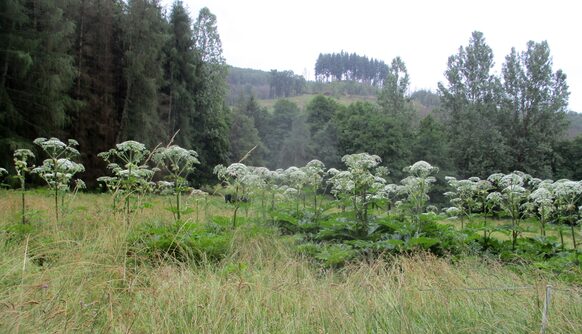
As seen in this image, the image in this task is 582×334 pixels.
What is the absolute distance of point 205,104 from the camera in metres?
35.5

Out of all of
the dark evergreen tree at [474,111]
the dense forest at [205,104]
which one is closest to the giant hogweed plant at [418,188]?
the dense forest at [205,104]

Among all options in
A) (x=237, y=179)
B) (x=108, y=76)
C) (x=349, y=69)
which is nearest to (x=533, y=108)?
(x=108, y=76)

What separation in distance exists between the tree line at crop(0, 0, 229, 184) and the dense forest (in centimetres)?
7

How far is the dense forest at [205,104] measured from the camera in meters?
21.3

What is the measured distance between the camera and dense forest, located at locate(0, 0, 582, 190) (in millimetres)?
21297

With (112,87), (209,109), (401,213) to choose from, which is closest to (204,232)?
(401,213)

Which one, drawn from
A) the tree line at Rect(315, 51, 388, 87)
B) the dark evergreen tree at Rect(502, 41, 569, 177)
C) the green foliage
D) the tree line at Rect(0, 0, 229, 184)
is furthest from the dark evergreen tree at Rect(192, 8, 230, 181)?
the tree line at Rect(315, 51, 388, 87)

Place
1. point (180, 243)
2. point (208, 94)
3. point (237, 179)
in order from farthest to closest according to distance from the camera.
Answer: point (208, 94) → point (237, 179) → point (180, 243)

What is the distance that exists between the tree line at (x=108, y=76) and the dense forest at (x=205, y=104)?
0.07m

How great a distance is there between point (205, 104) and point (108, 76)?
A: 9635 millimetres

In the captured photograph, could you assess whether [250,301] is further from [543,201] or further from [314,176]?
[543,201]

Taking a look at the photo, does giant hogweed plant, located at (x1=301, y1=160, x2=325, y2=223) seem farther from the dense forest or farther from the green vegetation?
the dense forest

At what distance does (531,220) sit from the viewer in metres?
6.96

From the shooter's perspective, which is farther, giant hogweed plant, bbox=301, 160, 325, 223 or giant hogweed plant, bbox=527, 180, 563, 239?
giant hogweed plant, bbox=301, 160, 325, 223
